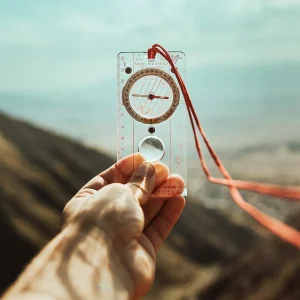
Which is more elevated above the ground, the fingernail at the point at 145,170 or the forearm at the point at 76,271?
the fingernail at the point at 145,170

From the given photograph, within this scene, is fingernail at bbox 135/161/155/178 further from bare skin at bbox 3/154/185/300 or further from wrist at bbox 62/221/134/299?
wrist at bbox 62/221/134/299

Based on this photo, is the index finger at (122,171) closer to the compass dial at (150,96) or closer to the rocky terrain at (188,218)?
the compass dial at (150,96)

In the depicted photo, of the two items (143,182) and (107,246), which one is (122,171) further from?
(107,246)

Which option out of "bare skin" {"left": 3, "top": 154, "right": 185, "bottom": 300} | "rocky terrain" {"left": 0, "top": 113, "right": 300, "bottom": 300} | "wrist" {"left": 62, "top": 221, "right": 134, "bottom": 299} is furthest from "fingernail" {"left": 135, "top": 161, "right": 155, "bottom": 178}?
"rocky terrain" {"left": 0, "top": 113, "right": 300, "bottom": 300}

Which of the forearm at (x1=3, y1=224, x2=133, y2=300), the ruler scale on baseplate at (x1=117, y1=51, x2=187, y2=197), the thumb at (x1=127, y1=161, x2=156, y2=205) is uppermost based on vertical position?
the ruler scale on baseplate at (x1=117, y1=51, x2=187, y2=197)

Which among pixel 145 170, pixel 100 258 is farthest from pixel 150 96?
pixel 100 258

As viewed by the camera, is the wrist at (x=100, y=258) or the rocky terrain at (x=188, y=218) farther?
the rocky terrain at (x=188, y=218)

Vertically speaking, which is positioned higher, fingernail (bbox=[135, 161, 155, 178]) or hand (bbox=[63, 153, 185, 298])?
fingernail (bbox=[135, 161, 155, 178])

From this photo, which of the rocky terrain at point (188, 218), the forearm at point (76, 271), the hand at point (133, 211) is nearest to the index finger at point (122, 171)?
the hand at point (133, 211)
